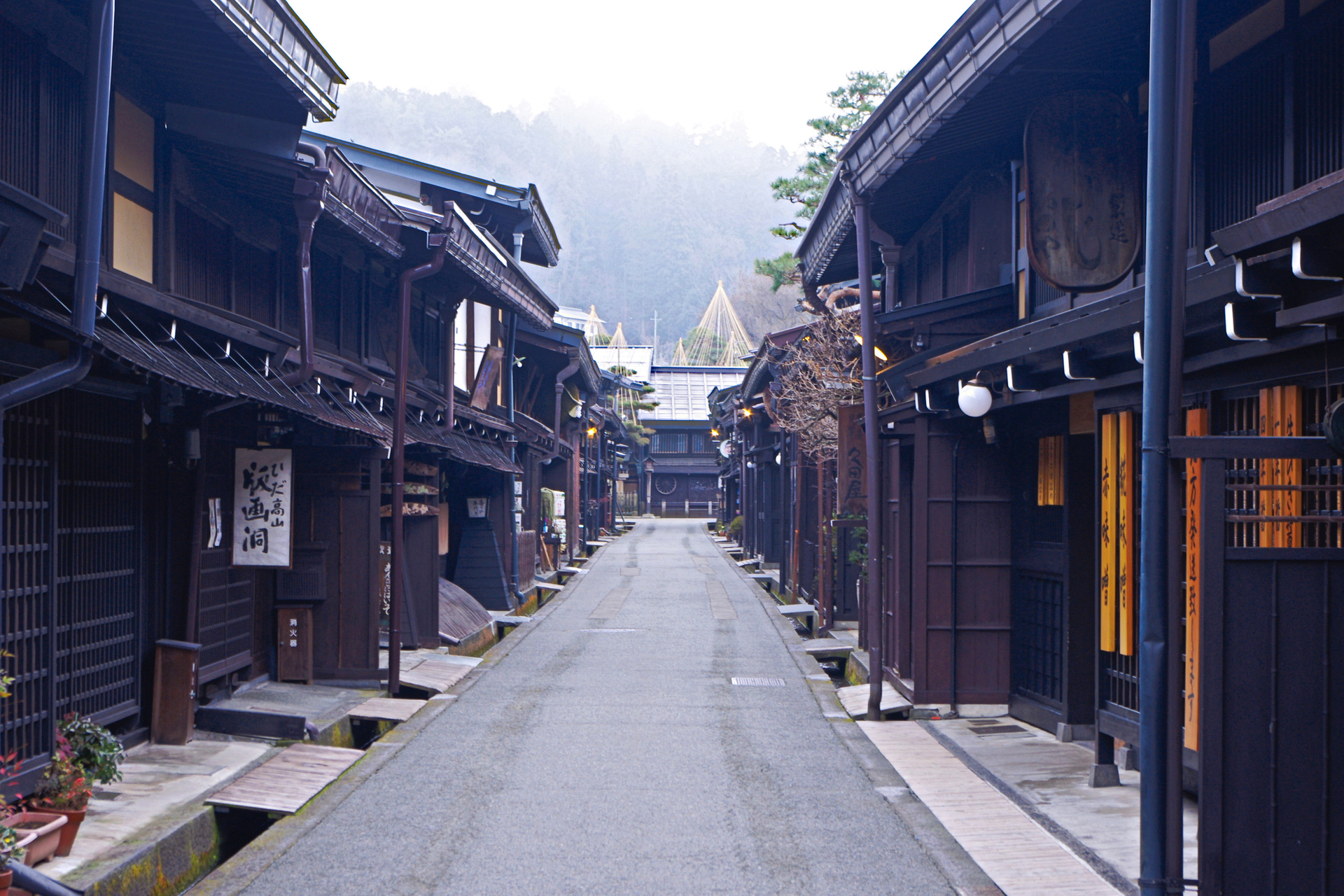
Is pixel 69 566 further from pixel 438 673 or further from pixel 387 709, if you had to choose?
pixel 438 673

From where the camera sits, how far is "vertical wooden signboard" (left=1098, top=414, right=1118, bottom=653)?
9984 millimetres

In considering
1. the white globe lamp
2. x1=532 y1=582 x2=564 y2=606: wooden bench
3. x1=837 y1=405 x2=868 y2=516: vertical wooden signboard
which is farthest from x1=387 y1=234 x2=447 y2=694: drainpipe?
x1=532 y1=582 x2=564 y2=606: wooden bench

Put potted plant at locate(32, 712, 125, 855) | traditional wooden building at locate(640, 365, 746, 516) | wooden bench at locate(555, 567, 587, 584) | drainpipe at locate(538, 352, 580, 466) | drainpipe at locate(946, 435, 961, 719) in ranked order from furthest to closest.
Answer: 1. traditional wooden building at locate(640, 365, 746, 516)
2. wooden bench at locate(555, 567, 587, 584)
3. drainpipe at locate(538, 352, 580, 466)
4. drainpipe at locate(946, 435, 961, 719)
5. potted plant at locate(32, 712, 125, 855)

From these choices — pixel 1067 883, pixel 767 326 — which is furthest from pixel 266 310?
pixel 767 326

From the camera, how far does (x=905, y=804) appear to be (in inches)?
380

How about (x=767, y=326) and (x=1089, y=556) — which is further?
(x=767, y=326)

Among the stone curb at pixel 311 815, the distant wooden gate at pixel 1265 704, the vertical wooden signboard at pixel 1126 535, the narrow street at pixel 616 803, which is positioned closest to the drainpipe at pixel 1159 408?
the distant wooden gate at pixel 1265 704

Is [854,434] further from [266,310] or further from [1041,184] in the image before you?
[266,310]

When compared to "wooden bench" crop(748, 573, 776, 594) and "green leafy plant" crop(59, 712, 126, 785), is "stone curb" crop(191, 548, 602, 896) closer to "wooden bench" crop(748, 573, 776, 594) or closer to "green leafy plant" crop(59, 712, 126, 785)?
"green leafy plant" crop(59, 712, 126, 785)

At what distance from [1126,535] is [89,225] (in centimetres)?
845

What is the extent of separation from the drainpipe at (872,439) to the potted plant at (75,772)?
8.36m

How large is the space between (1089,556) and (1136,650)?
2.11 meters

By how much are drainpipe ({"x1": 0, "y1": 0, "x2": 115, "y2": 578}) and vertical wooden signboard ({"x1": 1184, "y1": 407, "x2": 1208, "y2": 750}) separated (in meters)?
7.71

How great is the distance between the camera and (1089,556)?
38.0 feet
